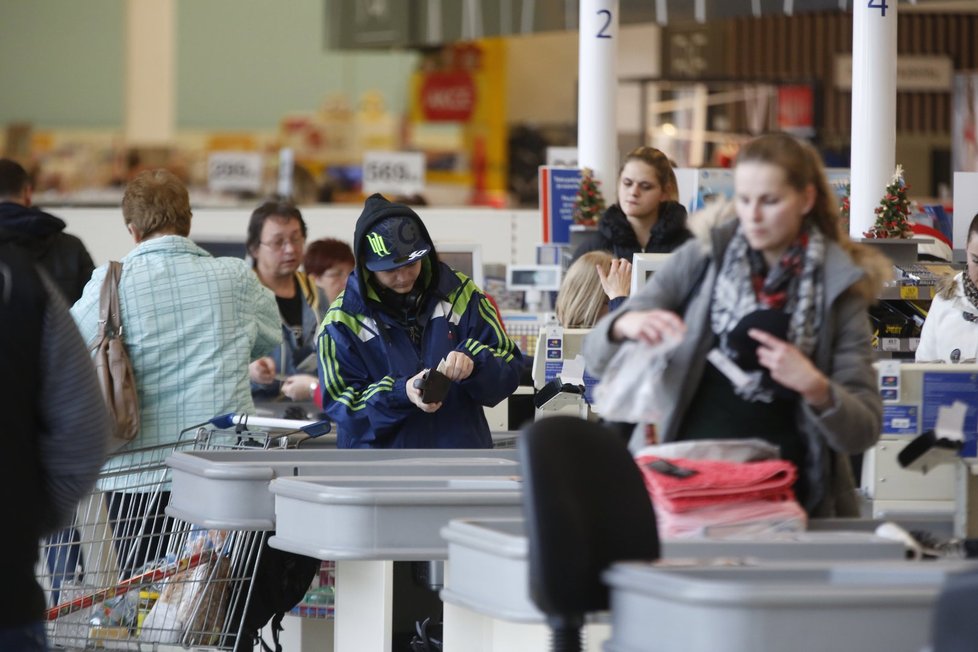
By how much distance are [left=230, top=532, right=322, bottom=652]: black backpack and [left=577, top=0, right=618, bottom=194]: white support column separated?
500 cm

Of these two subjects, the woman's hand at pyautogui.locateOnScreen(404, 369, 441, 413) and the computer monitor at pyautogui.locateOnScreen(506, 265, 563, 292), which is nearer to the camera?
the woman's hand at pyautogui.locateOnScreen(404, 369, 441, 413)

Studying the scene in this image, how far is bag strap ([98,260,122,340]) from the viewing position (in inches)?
188

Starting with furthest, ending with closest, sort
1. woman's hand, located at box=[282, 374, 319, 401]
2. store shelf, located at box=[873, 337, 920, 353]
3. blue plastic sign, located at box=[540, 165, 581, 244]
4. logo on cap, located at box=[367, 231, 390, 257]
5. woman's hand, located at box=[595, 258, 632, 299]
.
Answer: blue plastic sign, located at box=[540, 165, 581, 244] → woman's hand, located at box=[282, 374, 319, 401] → store shelf, located at box=[873, 337, 920, 353] → woman's hand, located at box=[595, 258, 632, 299] → logo on cap, located at box=[367, 231, 390, 257]

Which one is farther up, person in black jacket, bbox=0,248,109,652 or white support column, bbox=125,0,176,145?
white support column, bbox=125,0,176,145

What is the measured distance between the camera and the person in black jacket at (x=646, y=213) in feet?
19.6

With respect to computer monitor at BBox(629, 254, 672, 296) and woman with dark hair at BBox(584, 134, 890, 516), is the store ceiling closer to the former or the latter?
computer monitor at BBox(629, 254, 672, 296)

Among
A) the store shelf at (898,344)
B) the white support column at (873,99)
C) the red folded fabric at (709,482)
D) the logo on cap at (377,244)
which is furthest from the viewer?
the white support column at (873,99)

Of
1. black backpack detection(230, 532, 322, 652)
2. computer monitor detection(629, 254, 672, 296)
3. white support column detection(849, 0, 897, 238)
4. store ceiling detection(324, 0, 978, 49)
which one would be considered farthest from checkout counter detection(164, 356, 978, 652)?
store ceiling detection(324, 0, 978, 49)

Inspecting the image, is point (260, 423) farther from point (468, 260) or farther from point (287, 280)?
point (468, 260)

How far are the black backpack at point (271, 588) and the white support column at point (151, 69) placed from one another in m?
14.4

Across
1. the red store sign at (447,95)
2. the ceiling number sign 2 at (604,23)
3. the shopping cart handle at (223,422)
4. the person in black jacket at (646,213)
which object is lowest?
the shopping cart handle at (223,422)

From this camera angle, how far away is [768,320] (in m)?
2.82

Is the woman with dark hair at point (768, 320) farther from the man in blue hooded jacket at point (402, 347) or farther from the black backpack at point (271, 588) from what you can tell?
the black backpack at point (271, 588)

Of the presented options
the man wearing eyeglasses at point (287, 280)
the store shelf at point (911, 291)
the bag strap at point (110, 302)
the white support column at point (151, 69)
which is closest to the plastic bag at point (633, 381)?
the bag strap at point (110, 302)
